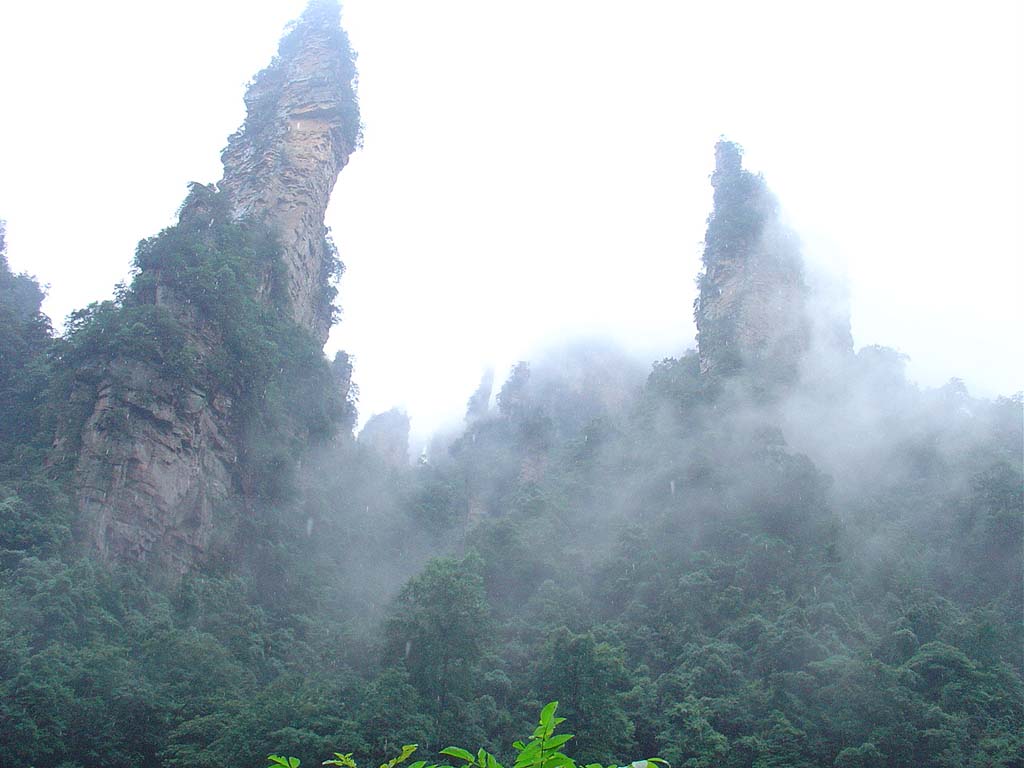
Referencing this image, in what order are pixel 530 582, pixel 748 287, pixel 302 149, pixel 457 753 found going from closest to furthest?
pixel 457 753, pixel 530 582, pixel 302 149, pixel 748 287

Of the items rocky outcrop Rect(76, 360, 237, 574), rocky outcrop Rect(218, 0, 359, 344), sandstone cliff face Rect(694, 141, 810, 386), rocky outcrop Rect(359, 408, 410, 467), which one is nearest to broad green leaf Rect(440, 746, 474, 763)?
rocky outcrop Rect(76, 360, 237, 574)

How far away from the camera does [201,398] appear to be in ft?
81.1

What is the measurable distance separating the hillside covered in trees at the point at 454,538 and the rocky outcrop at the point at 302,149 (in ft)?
0.47

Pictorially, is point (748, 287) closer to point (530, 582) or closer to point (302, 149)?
point (530, 582)

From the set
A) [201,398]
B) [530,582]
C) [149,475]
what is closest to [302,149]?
[201,398]

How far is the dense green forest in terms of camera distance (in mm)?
16969

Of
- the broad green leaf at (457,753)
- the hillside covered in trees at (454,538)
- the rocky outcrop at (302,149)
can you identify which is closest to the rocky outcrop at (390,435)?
the hillside covered in trees at (454,538)

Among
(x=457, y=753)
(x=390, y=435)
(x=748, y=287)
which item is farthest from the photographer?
(x=390, y=435)

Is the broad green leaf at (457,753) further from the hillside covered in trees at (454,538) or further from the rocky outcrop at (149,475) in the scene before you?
the rocky outcrop at (149,475)

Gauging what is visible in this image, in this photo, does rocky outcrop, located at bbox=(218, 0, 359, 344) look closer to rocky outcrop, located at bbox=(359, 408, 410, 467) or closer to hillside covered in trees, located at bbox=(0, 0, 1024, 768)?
hillside covered in trees, located at bbox=(0, 0, 1024, 768)

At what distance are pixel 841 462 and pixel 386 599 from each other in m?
20.4

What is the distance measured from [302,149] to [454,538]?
1719 cm

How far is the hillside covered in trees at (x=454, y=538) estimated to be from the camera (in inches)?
687

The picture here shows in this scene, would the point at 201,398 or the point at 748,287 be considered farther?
the point at 748,287
